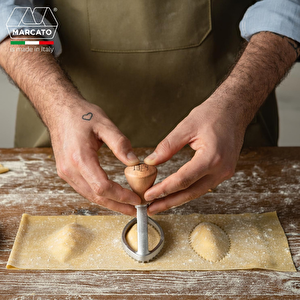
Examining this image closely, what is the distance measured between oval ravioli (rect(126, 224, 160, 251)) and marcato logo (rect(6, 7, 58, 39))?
0.78 metres

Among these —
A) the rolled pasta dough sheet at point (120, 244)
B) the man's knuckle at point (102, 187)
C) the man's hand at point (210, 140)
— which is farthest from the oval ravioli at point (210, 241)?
the man's knuckle at point (102, 187)

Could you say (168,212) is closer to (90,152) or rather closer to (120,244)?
(120,244)

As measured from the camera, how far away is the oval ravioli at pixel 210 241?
0.91m

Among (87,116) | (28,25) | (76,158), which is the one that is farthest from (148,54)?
(76,158)

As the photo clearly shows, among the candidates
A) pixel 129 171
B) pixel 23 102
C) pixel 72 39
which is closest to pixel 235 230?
pixel 129 171

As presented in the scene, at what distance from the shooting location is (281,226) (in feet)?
3.33

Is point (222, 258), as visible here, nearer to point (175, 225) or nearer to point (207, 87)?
point (175, 225)

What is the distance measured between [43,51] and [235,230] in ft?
2.90

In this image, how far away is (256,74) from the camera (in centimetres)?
110

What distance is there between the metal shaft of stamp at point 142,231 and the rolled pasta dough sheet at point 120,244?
37 millimetres

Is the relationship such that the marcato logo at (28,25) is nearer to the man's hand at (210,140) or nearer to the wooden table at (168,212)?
the wooden table at (168,212)

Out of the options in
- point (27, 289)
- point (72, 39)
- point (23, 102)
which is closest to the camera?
point (27, 289)

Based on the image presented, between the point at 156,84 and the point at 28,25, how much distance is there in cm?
54

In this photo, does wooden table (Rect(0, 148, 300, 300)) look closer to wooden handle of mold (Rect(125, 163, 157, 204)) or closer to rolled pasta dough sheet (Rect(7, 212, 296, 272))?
rolled pasta dough sheet (Rect(7, 212, 296, 272))
